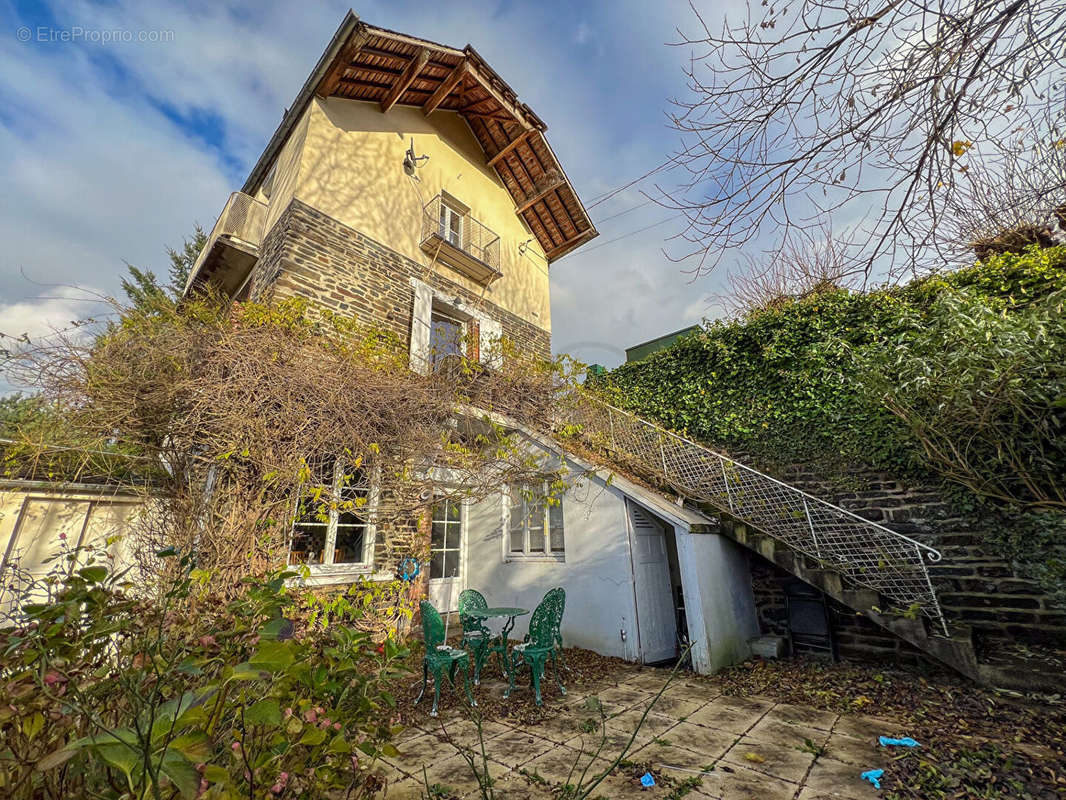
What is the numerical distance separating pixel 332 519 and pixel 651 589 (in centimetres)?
441

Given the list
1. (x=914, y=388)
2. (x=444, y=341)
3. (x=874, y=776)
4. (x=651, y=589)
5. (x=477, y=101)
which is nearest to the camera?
(x=874, y=776)

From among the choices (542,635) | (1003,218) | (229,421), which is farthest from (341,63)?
(1003,218)

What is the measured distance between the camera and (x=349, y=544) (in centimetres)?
611

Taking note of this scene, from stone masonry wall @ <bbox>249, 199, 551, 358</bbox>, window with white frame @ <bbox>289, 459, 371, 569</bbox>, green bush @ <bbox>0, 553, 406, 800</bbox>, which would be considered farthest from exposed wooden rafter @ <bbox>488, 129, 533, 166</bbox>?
green bush @ <bbox>0, 553, 406, 800</bbox>

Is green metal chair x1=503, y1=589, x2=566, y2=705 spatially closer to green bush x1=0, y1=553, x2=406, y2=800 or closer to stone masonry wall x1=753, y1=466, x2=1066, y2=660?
green bush x1=0, y1=553, x2=406, y2=800

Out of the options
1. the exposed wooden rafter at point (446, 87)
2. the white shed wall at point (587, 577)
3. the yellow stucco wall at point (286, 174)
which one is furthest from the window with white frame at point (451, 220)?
the white shed wall at point (587, 577)

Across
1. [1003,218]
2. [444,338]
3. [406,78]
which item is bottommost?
[444,338]

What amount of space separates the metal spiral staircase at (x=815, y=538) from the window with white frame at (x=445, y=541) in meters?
2.61

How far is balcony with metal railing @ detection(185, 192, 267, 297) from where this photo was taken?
7.08 metres

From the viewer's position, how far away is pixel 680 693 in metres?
4.54

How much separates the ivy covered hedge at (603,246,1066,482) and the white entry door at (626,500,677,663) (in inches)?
100

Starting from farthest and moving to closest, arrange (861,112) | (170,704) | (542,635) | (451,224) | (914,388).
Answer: (451,224), (914,388), (542,635), (861,112), (170,704)

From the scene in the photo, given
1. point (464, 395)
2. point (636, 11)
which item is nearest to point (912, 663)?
point (464, 395)

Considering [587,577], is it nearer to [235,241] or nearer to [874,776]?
[874,776]
